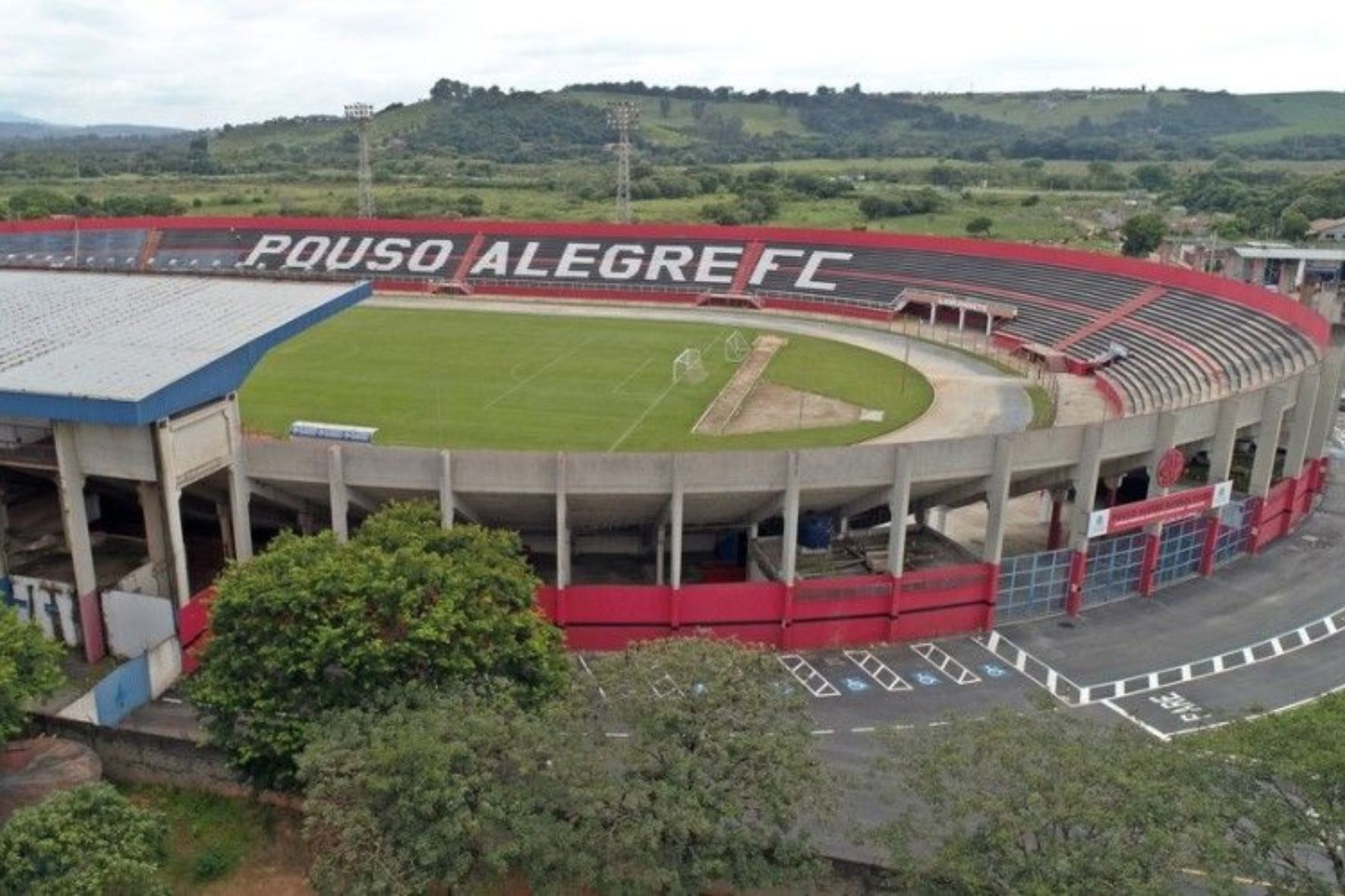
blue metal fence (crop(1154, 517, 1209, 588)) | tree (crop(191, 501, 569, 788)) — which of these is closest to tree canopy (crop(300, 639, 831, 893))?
tree (crop(191, 501, 569, 788))

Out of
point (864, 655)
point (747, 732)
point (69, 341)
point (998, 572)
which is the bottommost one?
point (864, 655)

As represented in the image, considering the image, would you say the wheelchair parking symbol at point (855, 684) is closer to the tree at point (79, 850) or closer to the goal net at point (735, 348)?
the tree at point (79, 850)

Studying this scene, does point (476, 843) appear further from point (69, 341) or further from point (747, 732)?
point (69, 341)

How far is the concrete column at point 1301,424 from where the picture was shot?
49344 mm

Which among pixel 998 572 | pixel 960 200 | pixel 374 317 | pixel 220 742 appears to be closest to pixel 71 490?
pixel 220 742

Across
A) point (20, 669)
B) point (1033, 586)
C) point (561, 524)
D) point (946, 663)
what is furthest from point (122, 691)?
point (1033, 586)

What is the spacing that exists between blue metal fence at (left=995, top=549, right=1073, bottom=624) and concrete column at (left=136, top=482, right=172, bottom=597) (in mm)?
32025

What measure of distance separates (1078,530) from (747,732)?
24.7 metres

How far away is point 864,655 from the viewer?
39562 millimetres

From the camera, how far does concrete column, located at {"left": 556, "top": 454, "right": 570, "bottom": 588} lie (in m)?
37.3

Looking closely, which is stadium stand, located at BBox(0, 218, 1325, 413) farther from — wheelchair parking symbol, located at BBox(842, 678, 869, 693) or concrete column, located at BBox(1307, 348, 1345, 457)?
wheelchair parking symbol, located at BBox(842, 678, 869, 693)

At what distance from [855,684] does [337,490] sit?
2018 cm

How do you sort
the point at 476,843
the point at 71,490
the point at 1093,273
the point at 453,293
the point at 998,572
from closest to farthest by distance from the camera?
the point at 476,843
the point at 71,490
the point at 998,572
the point at 1093,273
the point at 453,293

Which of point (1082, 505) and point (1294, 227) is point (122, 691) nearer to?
point (1082, 505)
